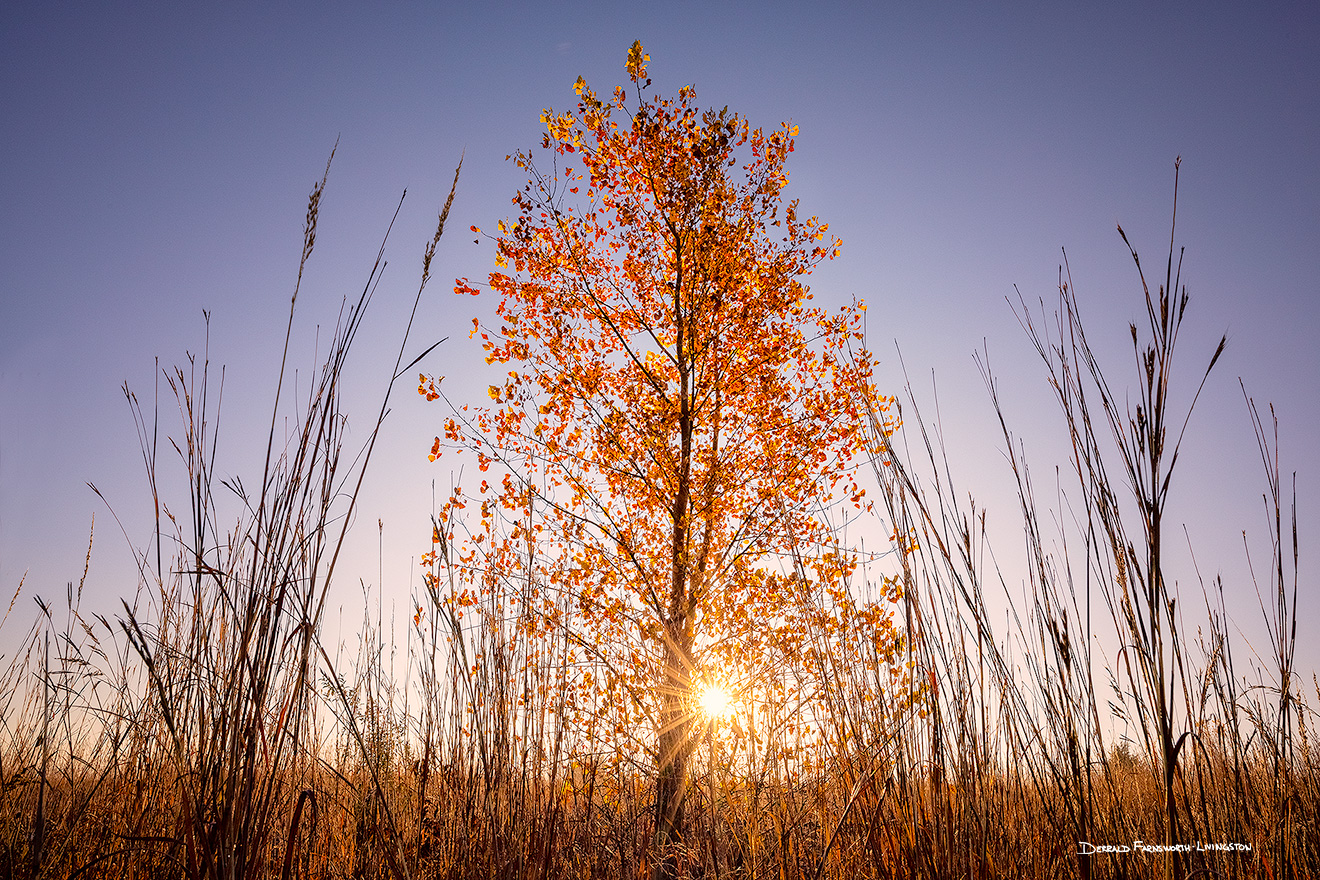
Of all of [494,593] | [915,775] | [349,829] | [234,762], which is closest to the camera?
[234,762]

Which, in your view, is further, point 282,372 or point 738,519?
point 738,519

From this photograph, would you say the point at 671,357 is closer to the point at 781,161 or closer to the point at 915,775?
the point at 781,161

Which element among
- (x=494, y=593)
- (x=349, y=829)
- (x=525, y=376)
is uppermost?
(x=525, y=376)

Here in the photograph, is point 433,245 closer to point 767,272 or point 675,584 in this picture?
point 675,584

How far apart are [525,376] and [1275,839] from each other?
4.90 meters

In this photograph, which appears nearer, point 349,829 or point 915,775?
point 915,775

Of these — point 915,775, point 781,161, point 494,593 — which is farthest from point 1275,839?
point 781,161

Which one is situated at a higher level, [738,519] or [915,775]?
[738,519]

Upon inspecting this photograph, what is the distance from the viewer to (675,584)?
17.4 feet

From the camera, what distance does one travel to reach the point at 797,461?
5559 mm

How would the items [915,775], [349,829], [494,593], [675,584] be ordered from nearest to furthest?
[915,775] < [494,593] < [349,829] < [675,584]

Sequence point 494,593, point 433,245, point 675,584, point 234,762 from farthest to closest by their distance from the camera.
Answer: point 675,584 → point 494,593 → point 433,245 → point 234,762

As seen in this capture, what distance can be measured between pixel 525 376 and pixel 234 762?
445cm

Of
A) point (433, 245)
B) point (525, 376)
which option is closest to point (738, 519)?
point (525, 376)
